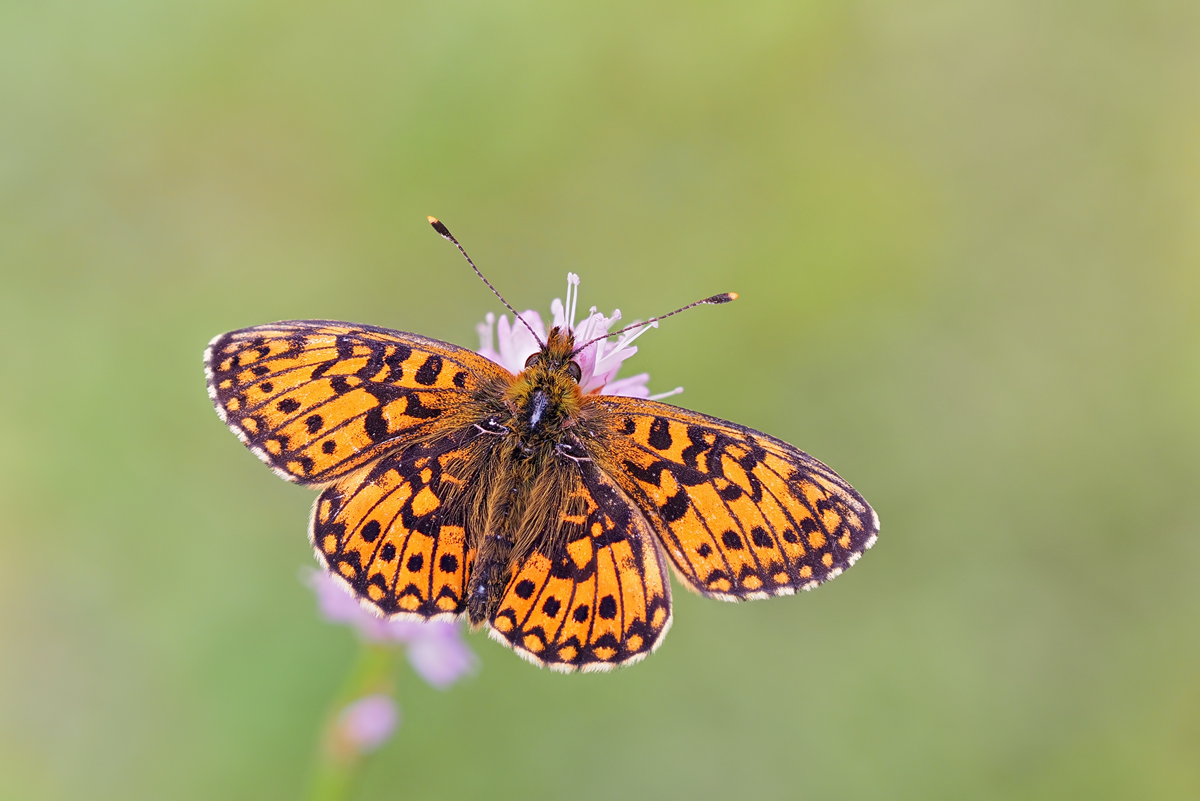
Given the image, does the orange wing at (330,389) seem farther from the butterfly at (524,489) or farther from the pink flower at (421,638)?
the pink flower at (421,638)

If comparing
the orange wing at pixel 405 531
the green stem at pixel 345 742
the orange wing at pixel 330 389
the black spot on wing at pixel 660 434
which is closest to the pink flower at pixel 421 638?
the green stem at pixel 345 742

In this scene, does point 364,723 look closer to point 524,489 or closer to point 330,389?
point 524,489

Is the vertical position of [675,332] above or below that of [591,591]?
above

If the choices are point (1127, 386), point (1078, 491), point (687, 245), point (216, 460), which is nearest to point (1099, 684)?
point (1078, 491)

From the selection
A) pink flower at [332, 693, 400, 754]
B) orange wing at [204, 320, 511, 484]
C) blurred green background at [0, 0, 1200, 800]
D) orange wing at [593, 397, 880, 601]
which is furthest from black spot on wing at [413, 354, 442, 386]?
blurred green background at [0, 0, 1200, 800]

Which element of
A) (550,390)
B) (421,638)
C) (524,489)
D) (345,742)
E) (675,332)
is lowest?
(345,742)

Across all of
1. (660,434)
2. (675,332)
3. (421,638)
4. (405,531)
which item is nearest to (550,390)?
(660,434)

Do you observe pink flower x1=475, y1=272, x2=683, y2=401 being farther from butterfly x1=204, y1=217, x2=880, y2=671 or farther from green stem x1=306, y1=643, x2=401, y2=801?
green stem x1=306, y1=643, x2=401, y2=801
